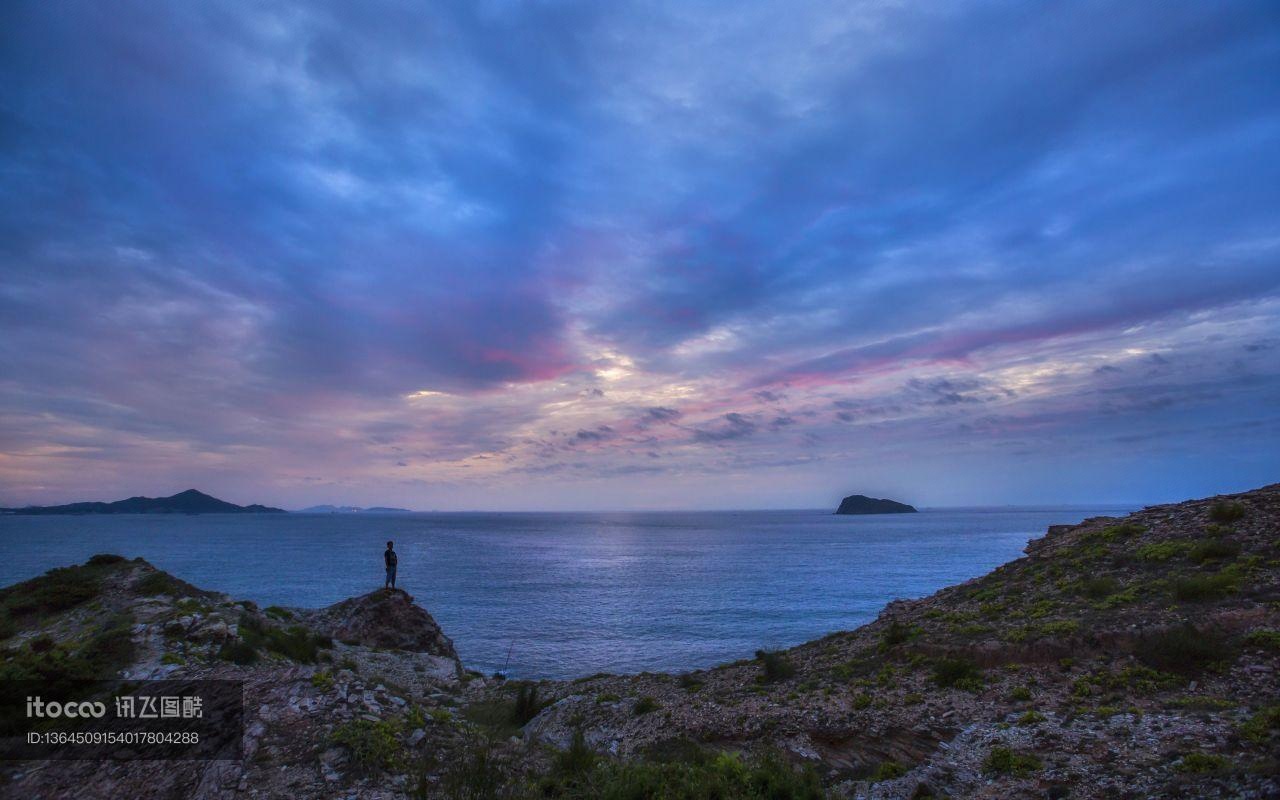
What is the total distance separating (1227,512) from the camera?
21844 mm

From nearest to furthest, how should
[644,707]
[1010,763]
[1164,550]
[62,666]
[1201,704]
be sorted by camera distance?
1. [1010,763]
2. [1201,704]
3. [62,666]
4. [644,707]
5. [1164,550]

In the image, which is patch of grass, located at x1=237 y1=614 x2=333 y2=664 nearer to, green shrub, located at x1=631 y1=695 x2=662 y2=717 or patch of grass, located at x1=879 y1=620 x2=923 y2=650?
green shrub, located at x1=631 y1=695 x2=662 y2=717

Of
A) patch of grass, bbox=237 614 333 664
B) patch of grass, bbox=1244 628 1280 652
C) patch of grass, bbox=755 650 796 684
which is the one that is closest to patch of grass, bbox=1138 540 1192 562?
patch of grass, bbox=1244 628 1280 652

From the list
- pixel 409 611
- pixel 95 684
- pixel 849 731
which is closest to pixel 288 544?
pixel 409 611

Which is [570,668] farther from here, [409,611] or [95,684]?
[95,684]

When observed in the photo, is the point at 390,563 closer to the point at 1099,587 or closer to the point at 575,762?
the point at 575,762

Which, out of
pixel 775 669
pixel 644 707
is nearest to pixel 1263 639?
pixel 775 669

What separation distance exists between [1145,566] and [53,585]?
40.6m

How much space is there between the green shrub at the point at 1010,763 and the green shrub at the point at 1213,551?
1407cm

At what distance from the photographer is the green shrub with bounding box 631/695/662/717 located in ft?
63.0

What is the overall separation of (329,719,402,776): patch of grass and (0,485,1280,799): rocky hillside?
0.05 metres

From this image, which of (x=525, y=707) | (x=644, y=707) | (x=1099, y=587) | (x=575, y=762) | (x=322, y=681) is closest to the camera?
(x=575, y=762)

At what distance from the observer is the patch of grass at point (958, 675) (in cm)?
1583

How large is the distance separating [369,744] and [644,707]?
373 inches
